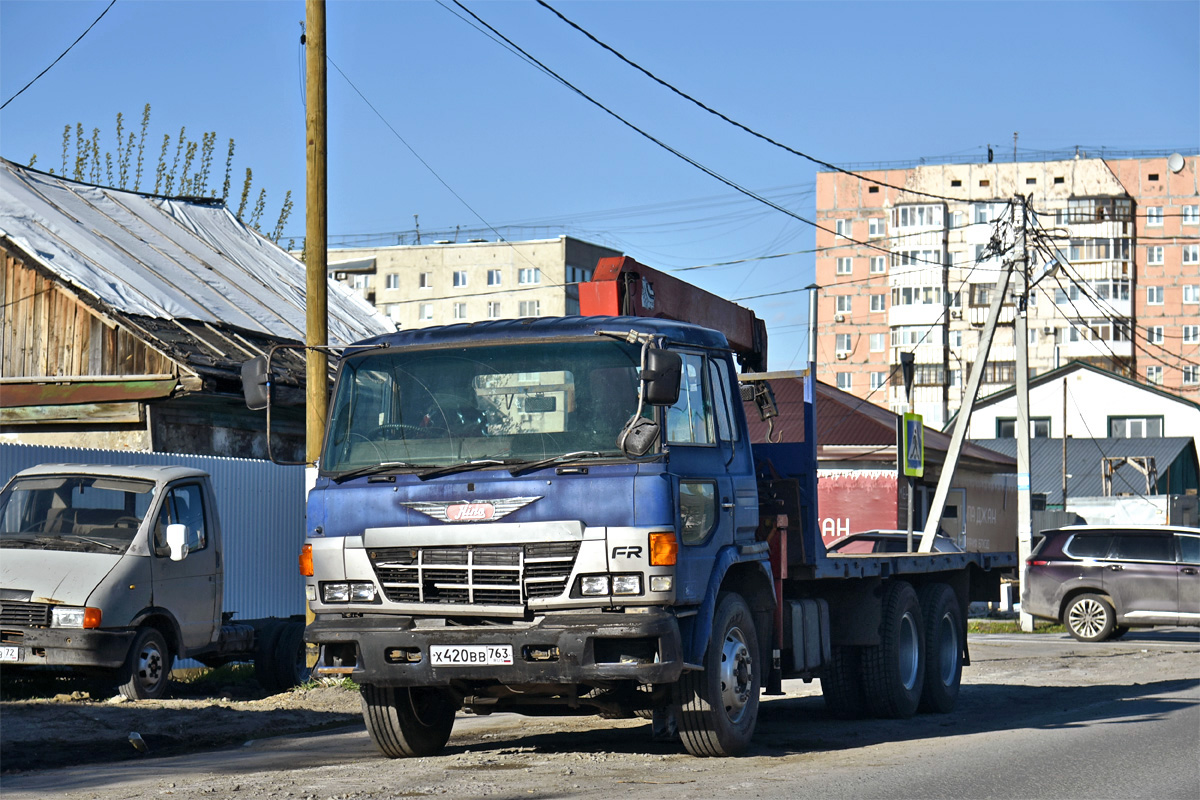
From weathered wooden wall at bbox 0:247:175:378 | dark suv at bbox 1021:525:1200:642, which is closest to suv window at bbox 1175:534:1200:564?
dark suv at bbox 1021:525:1200:642

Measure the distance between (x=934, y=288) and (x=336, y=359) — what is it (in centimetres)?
8635

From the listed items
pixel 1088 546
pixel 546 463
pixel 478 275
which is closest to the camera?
pixel 546 463

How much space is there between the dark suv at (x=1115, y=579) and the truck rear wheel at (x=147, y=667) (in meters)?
15.1

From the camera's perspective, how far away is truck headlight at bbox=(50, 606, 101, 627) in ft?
39.0

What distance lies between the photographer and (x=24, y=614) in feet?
39.1

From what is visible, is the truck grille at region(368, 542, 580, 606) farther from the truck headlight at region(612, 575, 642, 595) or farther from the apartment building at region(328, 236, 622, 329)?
the apartment building at region(328, 236, 622, 329)

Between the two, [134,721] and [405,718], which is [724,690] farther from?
[134,721]

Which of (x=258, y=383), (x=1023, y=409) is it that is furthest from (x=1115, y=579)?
(x=258, y=383)

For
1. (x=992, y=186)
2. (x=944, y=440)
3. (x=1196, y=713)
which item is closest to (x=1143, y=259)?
(x=992, y=186)

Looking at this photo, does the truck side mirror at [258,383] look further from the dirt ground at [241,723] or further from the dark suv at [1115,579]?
the dark suv at [1115,579]

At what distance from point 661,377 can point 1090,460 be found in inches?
2196

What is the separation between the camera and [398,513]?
841 cm

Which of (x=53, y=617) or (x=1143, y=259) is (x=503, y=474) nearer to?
(x=53, y=617)

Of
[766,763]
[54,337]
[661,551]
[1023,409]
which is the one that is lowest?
[766,763]
